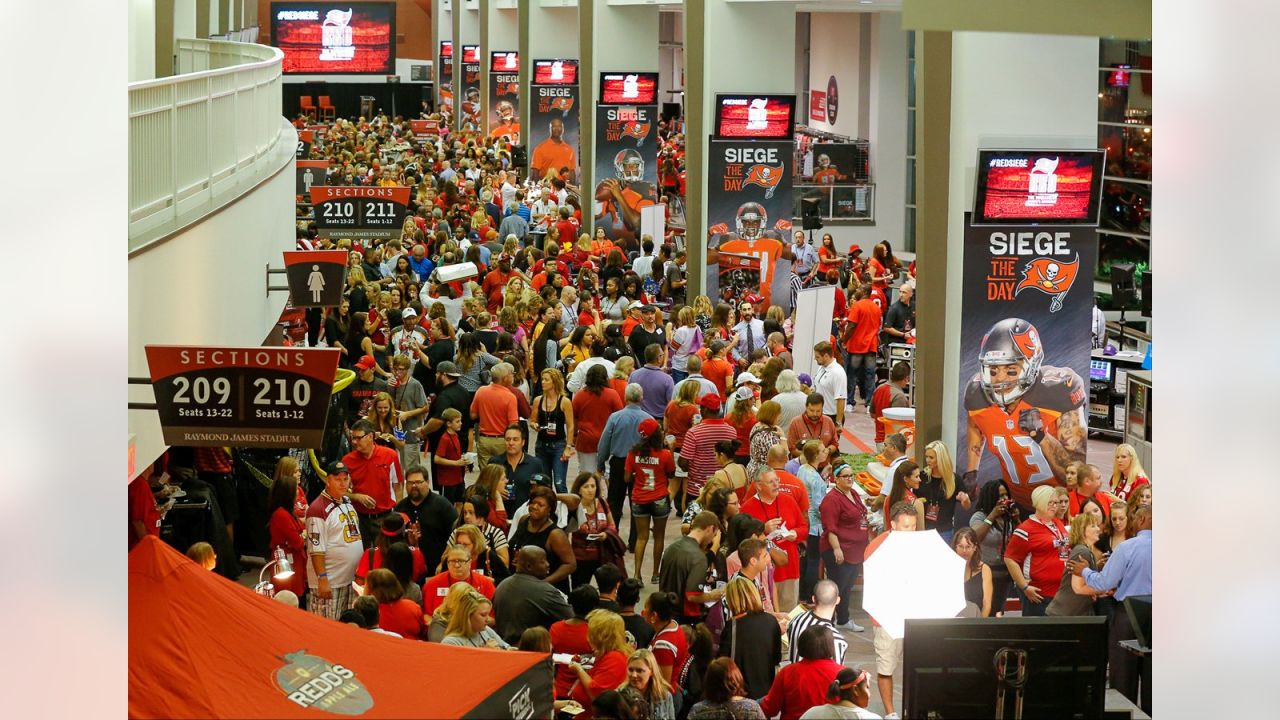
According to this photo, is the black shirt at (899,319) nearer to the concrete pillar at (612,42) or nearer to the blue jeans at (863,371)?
the blue jeans at (863,371)

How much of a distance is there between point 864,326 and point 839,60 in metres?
19.3

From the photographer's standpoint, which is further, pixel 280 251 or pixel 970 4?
pixel 280 251

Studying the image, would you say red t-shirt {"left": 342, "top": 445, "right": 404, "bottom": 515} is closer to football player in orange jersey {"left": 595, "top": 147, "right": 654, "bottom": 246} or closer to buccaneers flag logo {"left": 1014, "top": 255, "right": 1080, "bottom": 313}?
buccaneers flag logo {"left": 1014, "top": 255, "right": 1080, "bottom": 313}

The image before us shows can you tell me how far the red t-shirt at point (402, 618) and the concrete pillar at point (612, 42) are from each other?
20.8 meters

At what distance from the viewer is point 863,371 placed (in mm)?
16719

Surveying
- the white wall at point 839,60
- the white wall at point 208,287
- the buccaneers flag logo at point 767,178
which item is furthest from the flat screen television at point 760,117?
the white wall at point 839,60

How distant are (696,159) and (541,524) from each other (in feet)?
41.2

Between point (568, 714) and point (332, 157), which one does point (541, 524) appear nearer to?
point (568, 714)

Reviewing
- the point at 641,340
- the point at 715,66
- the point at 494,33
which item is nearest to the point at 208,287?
the point at 641,340

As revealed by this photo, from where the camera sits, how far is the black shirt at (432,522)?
29.6 feet

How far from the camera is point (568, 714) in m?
6.82
